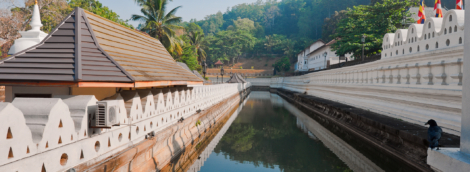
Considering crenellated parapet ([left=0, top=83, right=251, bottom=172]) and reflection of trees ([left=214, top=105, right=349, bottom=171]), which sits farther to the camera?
reflection of trees ([left=214, top=105, right=349, bottom=171])

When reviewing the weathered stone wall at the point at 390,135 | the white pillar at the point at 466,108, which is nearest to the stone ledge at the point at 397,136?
the weathered stone wall at the point at 390,135

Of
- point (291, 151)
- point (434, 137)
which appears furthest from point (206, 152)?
point (434, 137)

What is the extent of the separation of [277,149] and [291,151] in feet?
1.75

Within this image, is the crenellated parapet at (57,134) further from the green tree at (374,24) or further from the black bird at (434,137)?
the green tree at (374,24)

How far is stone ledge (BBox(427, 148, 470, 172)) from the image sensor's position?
230cm

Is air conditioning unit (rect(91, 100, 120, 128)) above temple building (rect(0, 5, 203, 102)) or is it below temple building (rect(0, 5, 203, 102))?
below

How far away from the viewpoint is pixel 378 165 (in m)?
7.44

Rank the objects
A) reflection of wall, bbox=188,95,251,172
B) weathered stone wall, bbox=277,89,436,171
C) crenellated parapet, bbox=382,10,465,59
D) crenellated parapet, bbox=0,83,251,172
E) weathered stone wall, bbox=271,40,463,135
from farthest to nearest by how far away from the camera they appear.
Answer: crenellated parapet, bbox=382,10,465,59
reflection of wall, bbox=188,95,251,172
weathered stone wall, bbox=271,40,463,135
weathered stone wall, bbox=277,89,436,171
crenellated parapet, bbox=0,83,251,172

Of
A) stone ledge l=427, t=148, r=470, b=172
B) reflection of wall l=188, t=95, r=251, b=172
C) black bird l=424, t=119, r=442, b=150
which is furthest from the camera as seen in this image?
reflection of wall l=188, t=95, r=251, b=172

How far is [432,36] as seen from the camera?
9.78m

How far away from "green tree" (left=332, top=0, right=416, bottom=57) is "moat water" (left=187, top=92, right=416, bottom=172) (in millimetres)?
15196

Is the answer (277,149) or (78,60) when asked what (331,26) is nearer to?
(277,149)

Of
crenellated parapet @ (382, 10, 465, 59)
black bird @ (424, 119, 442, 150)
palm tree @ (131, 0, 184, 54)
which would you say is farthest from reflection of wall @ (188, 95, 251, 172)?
palm tree @ (131, 0, 184, 54)

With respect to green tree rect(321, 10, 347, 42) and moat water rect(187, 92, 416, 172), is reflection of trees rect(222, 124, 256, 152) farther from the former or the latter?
green tree rect(321, 10, 347, 42)
